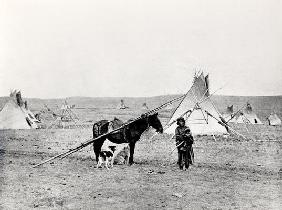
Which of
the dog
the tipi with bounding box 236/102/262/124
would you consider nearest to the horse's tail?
the dog

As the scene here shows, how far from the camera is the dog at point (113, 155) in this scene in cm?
808

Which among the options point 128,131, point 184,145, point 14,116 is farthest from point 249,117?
point 128,131

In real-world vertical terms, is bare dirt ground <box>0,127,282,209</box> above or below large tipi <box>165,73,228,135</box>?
below

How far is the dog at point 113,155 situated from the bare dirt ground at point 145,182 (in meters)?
0.20

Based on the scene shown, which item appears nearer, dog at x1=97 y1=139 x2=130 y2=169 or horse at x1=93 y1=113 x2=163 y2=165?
dog at x1=97 y1=139 x2=130 y2=169

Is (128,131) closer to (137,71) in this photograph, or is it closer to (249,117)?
(137,71)

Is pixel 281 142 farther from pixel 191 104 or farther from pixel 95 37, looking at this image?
pixel 95 37

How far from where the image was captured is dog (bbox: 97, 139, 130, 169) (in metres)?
8.08

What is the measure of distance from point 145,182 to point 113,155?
144 cm

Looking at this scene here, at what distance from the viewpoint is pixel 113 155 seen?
327 inches

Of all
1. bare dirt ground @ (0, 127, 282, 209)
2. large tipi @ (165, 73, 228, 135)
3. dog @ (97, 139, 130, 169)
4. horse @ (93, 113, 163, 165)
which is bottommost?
bare dirt ground @ (0, 127, 282, 209)

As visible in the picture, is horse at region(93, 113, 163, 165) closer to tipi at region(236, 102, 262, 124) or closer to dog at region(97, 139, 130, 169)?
dog at region(97, 139, 130, 169)

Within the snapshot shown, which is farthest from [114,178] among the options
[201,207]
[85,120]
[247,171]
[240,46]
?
[85,120]

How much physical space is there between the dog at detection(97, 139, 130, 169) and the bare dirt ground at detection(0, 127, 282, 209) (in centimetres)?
20
